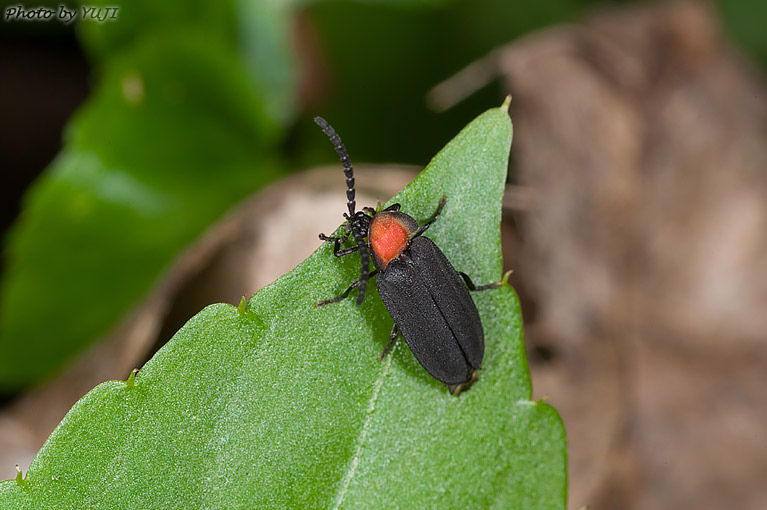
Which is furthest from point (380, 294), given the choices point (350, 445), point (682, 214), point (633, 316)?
point (682, 214)

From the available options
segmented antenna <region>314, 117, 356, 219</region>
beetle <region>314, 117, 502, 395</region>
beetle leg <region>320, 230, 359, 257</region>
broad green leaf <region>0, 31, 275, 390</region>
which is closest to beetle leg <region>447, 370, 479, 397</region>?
beetle <region>314, 117, 502, 395</region>

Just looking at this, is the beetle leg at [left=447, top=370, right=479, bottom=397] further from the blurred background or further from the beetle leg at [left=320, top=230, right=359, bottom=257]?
the blurred background

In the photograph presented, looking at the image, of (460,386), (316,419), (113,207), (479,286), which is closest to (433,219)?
(479,286)

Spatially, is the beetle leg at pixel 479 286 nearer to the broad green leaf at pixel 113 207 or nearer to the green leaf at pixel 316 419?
the green leaf at pixel 316 419

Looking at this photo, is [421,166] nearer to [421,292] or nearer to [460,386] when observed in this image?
[421,292]

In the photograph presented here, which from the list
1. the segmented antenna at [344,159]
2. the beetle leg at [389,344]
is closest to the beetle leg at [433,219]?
A: the beetle leg at [389,344]
